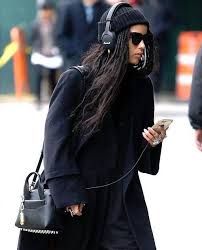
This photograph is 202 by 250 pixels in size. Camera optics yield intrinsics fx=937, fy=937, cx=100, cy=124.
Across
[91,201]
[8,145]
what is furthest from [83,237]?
[8,145]

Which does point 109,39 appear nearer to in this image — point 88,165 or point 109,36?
point 109,36

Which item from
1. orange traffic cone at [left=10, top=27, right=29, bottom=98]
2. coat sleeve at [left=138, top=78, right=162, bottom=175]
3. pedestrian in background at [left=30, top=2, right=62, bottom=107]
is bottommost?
orange traffic cone at [left=10, top=27, right=29, bottom=98]

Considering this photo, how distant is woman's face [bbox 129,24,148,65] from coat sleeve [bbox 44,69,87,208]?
0.26 m

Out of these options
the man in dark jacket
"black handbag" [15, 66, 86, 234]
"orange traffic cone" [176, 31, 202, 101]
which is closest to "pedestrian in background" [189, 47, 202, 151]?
"black handbag" [15, 66, 86, 234]

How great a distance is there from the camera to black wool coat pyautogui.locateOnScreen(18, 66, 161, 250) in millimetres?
4125

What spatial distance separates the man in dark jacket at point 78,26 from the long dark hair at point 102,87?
749 cm

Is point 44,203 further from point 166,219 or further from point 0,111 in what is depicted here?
point 0,111

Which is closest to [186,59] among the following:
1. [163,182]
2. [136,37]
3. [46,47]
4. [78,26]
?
[46,47]

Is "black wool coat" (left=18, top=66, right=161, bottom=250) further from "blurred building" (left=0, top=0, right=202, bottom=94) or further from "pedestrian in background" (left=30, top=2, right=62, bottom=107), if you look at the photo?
"blurred building" (left=0, top=0, right=202, bottom=94)

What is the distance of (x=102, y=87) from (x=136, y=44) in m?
0.25

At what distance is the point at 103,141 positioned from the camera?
4238 millimetres

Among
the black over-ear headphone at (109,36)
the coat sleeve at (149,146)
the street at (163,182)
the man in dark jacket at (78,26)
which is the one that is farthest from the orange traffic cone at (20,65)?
the black over-ear headphone at (109,36)

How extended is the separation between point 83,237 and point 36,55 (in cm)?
976

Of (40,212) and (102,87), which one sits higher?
(102,87)
